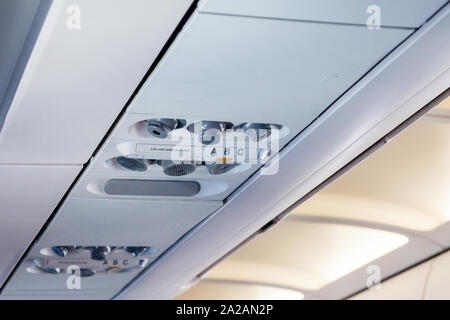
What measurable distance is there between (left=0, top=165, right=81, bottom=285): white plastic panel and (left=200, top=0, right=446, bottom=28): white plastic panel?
1171mm

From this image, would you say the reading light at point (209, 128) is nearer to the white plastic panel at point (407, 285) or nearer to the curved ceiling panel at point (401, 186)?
the curved ceiling panel at point (401, 186)

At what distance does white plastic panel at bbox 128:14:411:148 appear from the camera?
77.7 inches

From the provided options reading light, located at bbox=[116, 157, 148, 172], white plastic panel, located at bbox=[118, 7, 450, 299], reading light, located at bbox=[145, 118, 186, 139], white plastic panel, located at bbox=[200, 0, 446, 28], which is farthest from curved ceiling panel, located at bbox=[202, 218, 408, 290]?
white plastic panel, located at bbox=[200, 0, 446, 28]

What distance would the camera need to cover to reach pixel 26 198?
3.03m

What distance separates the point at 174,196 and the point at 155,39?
131 cm

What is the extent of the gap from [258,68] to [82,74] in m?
0.51

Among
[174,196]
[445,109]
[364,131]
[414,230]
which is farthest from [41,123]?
[414,230]

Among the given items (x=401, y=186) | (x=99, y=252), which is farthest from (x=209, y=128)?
(x=401, y=186)

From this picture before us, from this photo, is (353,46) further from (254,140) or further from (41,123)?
(41,123)

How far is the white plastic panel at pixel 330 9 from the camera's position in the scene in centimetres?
185

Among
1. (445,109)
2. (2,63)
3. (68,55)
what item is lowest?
(68,55)

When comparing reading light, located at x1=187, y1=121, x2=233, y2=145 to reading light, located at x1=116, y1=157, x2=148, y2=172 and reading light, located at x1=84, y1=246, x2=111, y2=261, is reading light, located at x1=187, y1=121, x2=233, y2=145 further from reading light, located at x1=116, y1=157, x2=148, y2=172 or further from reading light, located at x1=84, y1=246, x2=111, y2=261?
reading light, located at x1=84, y1=246, x2=111, y2=261

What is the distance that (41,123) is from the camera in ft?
7.87

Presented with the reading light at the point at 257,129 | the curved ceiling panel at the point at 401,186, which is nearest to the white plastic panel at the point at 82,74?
the reading light at the point at 257,129
